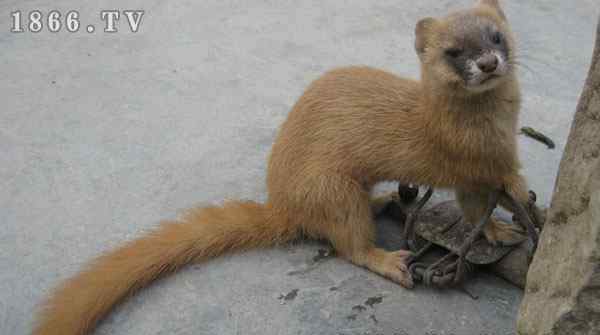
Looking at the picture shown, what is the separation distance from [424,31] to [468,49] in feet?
0.84

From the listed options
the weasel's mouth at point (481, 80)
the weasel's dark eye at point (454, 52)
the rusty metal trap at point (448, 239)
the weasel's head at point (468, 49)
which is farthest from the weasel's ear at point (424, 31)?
the rusty metal trap at point (448, 239)

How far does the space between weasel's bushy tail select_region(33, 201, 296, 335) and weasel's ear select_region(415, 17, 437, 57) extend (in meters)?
0.89

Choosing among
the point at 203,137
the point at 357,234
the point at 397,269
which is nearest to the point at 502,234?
the point at 397,269

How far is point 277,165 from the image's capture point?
2.66 m

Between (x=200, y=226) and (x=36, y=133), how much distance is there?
137cm

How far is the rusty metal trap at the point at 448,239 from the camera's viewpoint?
239 cm

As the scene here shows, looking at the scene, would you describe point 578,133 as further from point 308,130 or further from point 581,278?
point 308,130

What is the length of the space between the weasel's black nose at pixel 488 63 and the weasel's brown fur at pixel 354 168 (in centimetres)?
13

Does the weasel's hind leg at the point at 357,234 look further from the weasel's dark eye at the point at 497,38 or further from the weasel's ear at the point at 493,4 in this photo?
the weasel's ear at the point at 493,4

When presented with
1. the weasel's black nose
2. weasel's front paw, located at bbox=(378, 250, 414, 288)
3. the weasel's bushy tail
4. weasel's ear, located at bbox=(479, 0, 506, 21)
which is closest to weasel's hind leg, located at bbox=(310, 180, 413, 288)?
weasel's front paw, located at bbox=(378, 250, 414, 288)

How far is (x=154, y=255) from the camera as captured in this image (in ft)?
8.07

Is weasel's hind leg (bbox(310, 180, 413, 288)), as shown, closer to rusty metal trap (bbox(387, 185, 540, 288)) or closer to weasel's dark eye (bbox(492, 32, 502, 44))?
rusty metal trap (bbox(387, 185, 540, 288))

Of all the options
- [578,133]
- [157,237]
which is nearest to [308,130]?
[157,237]

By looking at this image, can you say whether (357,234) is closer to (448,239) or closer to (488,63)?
(448,239)
